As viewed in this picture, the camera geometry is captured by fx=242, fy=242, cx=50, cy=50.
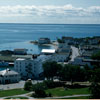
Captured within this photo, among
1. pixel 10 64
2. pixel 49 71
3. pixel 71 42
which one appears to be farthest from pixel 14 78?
pixel 71 42

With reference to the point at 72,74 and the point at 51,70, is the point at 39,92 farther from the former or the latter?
the point at 51,70

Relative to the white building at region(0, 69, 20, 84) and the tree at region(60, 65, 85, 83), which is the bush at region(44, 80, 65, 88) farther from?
the white building at region(0, 69, 20, 84)

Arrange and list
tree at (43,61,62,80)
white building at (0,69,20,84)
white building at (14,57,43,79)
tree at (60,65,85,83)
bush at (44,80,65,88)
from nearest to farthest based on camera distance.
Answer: bush at (44,80,65,88)
tree at (60,65,85,83)
white building at (0,69,20,84)
tree at (43,61,62,80)
white building at (14,57,43,79)

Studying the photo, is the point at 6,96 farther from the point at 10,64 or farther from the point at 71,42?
the point at 71,42

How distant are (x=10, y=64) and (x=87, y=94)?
1033 centimetres

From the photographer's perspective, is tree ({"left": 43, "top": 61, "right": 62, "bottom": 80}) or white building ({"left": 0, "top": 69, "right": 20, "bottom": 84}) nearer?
white building ({"left": 0, "top": 69, "right": 20, "bottom": 84})

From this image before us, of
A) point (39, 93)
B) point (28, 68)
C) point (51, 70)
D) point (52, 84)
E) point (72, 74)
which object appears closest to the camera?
point (39, 93)

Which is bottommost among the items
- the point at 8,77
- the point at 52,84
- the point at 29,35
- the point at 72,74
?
the point at 52,84

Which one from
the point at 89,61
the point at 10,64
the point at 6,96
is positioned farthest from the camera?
the point at 10,64

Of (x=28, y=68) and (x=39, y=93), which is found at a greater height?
(x=28, y=68)

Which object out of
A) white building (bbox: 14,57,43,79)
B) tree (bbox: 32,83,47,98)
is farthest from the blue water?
tree (bbox: 32,83,47,98)

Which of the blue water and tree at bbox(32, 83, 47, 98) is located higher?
the blue water

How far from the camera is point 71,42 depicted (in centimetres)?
3155

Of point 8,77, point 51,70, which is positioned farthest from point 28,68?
point 51,70
